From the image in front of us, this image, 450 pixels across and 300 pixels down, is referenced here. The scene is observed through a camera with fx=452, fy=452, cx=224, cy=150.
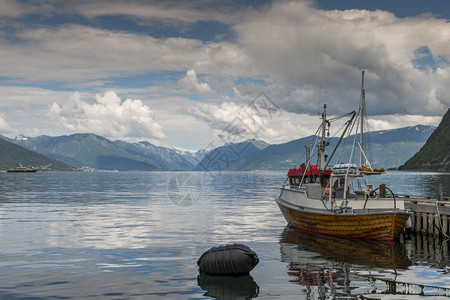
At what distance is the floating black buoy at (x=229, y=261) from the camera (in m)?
24.8

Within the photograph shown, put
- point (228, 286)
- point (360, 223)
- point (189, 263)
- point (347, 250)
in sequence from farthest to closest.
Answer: point (360, 223) → point (347, 250) → point (189, 263) → point (228, 286)

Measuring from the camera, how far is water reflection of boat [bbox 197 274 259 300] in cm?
2197

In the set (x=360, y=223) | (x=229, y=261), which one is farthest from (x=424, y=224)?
(x=229, y=261)

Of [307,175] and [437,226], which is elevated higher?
[307,175]

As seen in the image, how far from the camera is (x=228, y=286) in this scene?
23.5 metres

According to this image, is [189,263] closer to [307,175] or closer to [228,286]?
[228,286]

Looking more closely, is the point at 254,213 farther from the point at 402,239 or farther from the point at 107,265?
the point at 107,265

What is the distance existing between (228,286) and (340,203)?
18.7m

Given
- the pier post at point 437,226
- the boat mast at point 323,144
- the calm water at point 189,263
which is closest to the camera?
the calm water at point 189,263

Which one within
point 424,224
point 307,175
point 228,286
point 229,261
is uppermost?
point 307,175

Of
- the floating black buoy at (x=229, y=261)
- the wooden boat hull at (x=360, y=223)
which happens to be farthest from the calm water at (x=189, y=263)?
the wooden boat hull at (x=360, y=223)

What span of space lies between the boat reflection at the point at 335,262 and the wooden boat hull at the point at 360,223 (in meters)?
0.70

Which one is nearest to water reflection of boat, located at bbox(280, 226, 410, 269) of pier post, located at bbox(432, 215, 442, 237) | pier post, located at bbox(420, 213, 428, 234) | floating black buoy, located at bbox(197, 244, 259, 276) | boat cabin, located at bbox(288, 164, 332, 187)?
pier post, located at bbox(432, 215, 442, 237)

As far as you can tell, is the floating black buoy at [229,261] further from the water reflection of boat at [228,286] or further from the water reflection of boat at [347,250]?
the water reflection of boat at [347,250]
